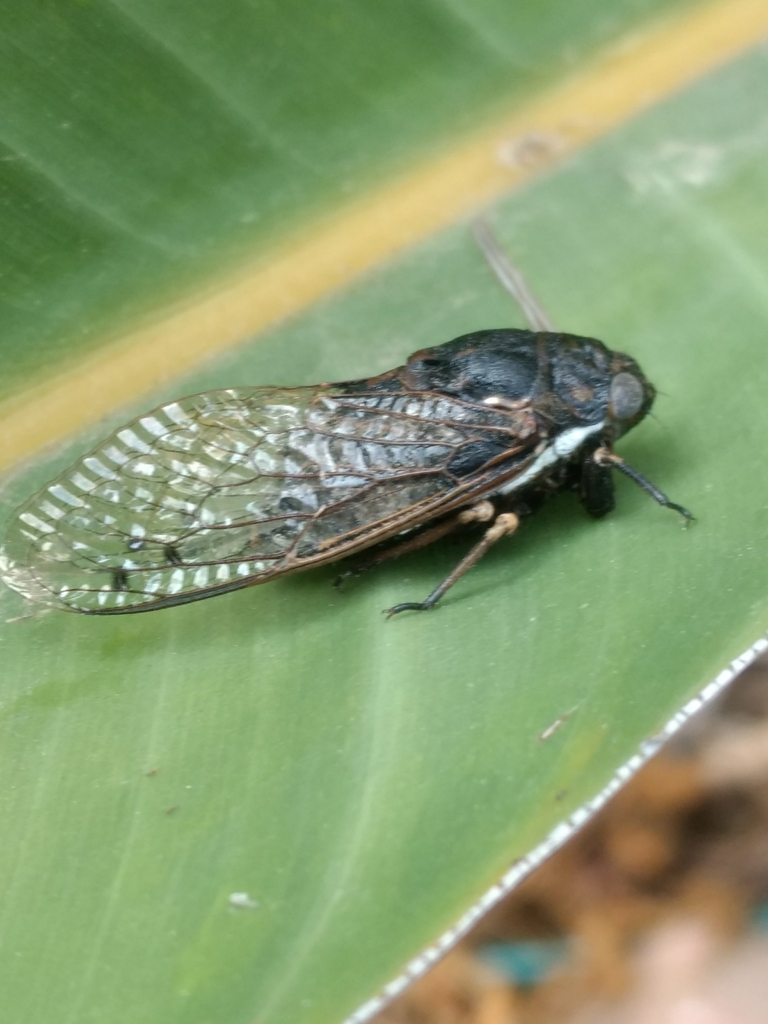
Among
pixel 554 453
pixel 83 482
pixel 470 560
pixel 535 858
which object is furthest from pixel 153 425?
pixel 535 858

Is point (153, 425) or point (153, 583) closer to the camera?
point (153, 583)

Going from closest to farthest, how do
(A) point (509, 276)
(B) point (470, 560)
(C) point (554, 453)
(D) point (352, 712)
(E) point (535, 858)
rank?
(E) point (535, 858)
(D) point (352, 712)
(B) point (470, 560)
(C) point (554, 453)
(A) point (509, 276)

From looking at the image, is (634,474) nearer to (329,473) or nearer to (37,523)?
(329,473)

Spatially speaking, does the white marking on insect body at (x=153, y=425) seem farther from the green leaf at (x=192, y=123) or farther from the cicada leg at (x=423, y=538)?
the cicada leg at (x=423, y=538)

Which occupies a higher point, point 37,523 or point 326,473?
point 37,523

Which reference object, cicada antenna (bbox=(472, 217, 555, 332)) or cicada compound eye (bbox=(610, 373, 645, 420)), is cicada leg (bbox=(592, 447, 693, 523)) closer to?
cicada compound eye (bbox=(610, 373, 645, 420))

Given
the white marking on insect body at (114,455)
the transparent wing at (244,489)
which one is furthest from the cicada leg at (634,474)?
the white marking on insect body at (114,455)

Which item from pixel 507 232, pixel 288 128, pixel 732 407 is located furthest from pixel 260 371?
pixel 732 407

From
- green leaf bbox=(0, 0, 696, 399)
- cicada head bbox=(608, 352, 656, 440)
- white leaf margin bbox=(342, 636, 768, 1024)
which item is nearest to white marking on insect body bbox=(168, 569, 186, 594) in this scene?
green leaf bbox=(0, 0, 696, 399)
